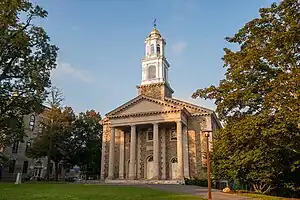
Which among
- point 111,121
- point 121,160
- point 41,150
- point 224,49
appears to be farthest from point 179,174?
point 41,150

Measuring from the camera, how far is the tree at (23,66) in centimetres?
1994

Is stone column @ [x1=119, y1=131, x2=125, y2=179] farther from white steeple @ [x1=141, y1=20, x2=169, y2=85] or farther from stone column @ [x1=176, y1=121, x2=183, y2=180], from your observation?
white steeple @ [x1=141, y1=20, x2=169, y2=85]

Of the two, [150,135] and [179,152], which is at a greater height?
[150,135]

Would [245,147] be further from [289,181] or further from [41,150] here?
[41,150]

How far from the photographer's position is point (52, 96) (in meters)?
39.5

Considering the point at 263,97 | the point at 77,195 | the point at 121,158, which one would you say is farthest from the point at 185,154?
the point at 77,195

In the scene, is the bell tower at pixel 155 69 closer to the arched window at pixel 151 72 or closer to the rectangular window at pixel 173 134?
the arched window at pixel 151 72

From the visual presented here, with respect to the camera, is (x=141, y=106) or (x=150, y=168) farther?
(x=150, y=168)

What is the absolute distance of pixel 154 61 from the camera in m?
44.9

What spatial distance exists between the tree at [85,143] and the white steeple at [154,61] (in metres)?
12.5

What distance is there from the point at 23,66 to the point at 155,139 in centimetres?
1934

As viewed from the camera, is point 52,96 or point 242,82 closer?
point 242,82

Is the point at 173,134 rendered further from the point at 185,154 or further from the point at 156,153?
the point at 156,153

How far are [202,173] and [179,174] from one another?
360 centimetres
